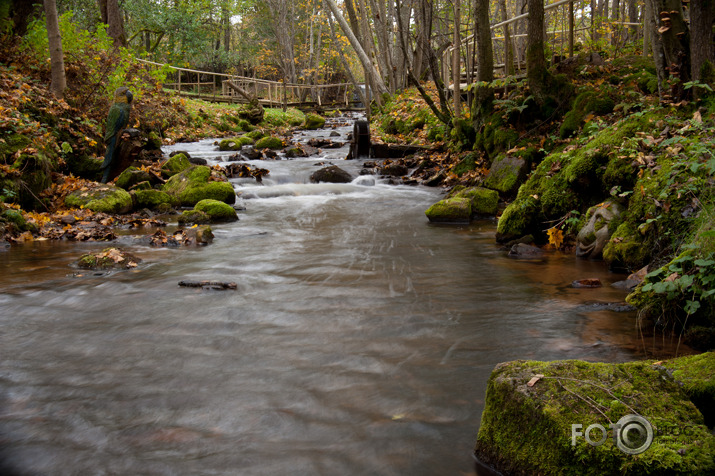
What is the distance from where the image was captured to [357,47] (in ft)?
73.7

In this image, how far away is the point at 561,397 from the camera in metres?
2.45

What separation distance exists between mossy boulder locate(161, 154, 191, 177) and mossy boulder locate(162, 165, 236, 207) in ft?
3.18

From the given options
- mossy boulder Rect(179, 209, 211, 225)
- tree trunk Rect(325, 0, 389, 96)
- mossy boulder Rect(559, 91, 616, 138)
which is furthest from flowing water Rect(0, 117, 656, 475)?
tree trunk Rect(325, 0, 389, 96)

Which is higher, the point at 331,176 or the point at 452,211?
the point at 331,176

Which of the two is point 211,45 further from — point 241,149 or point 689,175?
point 689,175

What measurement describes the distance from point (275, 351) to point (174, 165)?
10301 millimetres

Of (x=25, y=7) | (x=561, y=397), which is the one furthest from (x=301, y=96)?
(x=561, y=397)

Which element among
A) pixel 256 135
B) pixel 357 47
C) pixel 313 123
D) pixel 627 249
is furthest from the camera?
pixel 313 123

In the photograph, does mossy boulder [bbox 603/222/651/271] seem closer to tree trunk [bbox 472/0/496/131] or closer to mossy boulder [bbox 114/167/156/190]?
tree trunk [bbox 472/0/496/131]

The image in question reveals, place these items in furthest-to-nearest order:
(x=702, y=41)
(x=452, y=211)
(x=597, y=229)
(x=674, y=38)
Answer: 1. (x=452, y=211)
2. (x=674, y=38)
3. (x=702, y=41)
4. (x=597, y=229)

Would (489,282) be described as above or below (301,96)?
below

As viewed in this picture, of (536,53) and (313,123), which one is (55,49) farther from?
(313,123)

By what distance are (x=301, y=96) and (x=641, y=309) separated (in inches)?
1647

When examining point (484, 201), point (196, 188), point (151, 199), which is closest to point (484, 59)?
point (484, 201)
